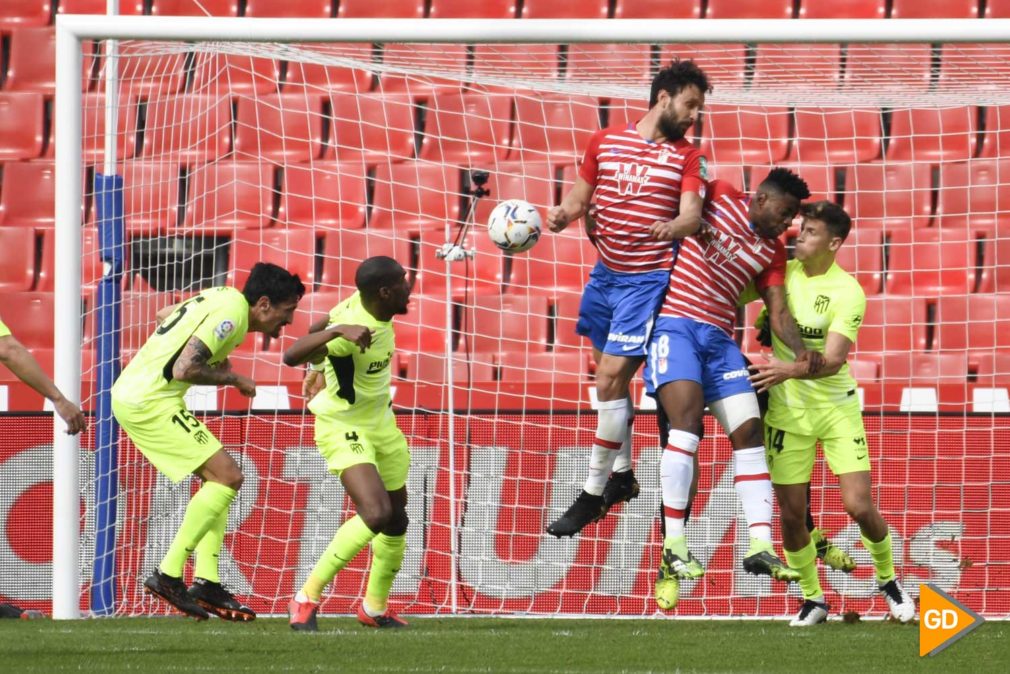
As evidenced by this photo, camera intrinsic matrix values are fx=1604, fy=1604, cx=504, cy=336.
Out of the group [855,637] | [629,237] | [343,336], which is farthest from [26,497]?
[855,637]

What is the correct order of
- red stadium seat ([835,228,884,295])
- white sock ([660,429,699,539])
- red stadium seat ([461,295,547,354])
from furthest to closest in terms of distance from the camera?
1. red stadium seat ([835,228,884,295])
2. red stadium seat ([461,295,547,354])
3. white sock ([660,429,699,539])

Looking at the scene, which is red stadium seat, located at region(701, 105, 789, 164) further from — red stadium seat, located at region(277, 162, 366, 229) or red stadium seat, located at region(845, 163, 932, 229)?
red stadium seat, located at region(277, 162, 366, 229)

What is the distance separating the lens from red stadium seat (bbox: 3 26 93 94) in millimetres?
11766

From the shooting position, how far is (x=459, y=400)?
29.0ft

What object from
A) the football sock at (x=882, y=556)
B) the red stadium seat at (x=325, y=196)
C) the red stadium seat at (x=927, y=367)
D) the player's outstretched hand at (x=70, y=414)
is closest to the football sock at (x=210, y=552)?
the player's outstretched hand at (x=70, y=414)

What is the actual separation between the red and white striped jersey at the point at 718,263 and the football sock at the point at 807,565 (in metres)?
1.18

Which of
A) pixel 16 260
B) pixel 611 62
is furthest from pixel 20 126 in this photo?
pixel 611 62

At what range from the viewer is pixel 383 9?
38.8 feet

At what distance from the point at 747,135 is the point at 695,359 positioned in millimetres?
Result: 4438

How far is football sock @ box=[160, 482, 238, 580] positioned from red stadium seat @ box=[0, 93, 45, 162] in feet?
16.8

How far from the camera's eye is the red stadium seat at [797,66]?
26.3 feet

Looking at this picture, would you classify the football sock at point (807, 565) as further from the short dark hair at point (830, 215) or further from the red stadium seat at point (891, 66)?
the red stadium seat at point (891, 66)

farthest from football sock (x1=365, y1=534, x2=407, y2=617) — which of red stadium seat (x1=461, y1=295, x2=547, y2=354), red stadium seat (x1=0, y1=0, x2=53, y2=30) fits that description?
red stadium seat (x1=0, y1=0, x2=53, y2=30)

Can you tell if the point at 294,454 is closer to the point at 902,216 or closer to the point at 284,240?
the point at 284,240
